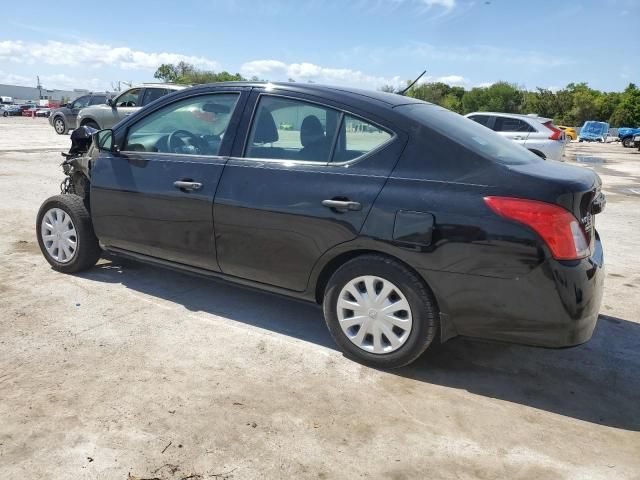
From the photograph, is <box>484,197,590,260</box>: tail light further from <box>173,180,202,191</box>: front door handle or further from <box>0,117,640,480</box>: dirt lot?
<box>173,180,202,191</box>: front door handle

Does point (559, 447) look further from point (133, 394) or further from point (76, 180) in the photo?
point (76, 180)

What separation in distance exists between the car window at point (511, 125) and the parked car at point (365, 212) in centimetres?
1074

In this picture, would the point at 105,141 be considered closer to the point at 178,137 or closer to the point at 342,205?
the point at 178,137

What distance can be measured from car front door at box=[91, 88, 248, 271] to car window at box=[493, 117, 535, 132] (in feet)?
37.0

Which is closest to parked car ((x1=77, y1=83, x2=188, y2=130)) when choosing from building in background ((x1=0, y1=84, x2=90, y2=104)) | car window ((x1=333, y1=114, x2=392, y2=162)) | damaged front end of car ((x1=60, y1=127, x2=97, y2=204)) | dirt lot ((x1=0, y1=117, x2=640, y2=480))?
damaged front end of car ((x1=60, y1=127, x2=97, y2=204))

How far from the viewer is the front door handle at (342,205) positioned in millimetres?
3217

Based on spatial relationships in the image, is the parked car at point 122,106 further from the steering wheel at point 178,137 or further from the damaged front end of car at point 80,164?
the steering wheel at point 178,137

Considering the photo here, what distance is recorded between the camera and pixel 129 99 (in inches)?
603

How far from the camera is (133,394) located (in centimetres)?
297

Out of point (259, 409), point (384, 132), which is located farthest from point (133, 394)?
point (384, 132)

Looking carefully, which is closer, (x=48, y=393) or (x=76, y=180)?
(x=48, y=393)

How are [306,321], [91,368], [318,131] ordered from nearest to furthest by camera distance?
[91,368], [318,131], [306,321]

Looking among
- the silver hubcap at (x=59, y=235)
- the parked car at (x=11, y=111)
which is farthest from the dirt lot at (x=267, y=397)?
the parked car at (x=11, y=111)

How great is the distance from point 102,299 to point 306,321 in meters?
1.66
